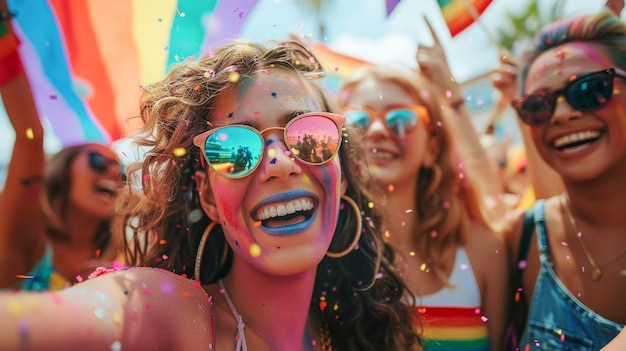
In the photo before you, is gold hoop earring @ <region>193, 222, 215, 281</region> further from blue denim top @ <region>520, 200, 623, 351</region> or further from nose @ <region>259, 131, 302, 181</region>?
blue denim top @ <region>520, 200, 623, 351</region>

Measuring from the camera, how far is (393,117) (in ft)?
8.50

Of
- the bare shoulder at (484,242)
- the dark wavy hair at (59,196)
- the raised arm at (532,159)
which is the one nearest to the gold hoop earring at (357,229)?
the bare shoulder at (484,242)

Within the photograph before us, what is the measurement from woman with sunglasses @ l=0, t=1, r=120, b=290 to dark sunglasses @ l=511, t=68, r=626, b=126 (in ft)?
5.92

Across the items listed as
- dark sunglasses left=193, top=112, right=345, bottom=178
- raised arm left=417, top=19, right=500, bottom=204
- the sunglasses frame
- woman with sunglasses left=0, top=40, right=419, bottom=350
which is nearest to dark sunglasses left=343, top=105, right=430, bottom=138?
the sunglasses frame

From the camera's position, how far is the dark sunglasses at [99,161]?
2.64 meters

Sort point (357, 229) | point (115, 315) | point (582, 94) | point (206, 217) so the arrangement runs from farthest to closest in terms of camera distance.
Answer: point (582, 94) < point (357, 229) < point (206, 217) < point (115, 315)

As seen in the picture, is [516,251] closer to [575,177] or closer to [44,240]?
[575,177]

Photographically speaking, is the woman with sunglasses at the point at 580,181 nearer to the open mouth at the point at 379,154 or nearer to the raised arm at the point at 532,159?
the raised arm at the point at 532,159

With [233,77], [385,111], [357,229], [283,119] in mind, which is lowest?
[357,229]

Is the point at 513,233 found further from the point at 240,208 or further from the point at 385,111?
the point at 240,208

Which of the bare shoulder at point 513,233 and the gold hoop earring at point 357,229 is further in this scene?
the bare shoulder at point 513,233

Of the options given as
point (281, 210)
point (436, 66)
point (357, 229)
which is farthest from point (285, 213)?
point (436, 66)

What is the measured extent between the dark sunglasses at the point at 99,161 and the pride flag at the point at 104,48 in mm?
171

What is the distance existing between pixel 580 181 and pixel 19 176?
2.40m
